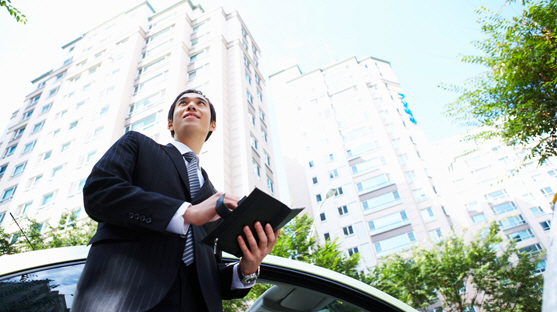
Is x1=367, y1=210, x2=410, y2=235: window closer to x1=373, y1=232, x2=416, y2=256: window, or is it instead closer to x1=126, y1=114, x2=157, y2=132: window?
x1=373, y1=232, x2=416, y2=256: window

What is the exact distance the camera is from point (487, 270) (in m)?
15.2

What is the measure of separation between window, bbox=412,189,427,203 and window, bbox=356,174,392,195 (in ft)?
8.75

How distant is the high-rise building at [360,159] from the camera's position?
103 ft

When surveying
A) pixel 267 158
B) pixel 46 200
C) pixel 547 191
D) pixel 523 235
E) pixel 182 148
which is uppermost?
pixel 547 191

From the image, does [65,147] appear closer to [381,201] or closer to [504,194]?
[381,201]

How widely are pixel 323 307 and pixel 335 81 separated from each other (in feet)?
162

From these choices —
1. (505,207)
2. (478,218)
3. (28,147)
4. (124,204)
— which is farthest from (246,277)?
(505,207)

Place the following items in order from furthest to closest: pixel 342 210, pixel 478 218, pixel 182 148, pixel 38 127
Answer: pixel 478 218
pixel 342 210
pixel 38 127
pixel 182 148

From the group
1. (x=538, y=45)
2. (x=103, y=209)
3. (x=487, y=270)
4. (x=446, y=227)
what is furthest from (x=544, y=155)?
(x=446, y=227)

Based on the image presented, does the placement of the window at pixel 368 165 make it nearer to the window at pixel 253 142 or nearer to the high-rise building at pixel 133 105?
the high-rise building at pixel 133 105

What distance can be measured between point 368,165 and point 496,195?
22.1m

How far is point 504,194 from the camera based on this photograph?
1750 inches

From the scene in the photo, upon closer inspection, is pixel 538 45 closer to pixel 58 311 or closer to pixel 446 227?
pixel 58 311

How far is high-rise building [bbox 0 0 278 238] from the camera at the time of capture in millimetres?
20406
